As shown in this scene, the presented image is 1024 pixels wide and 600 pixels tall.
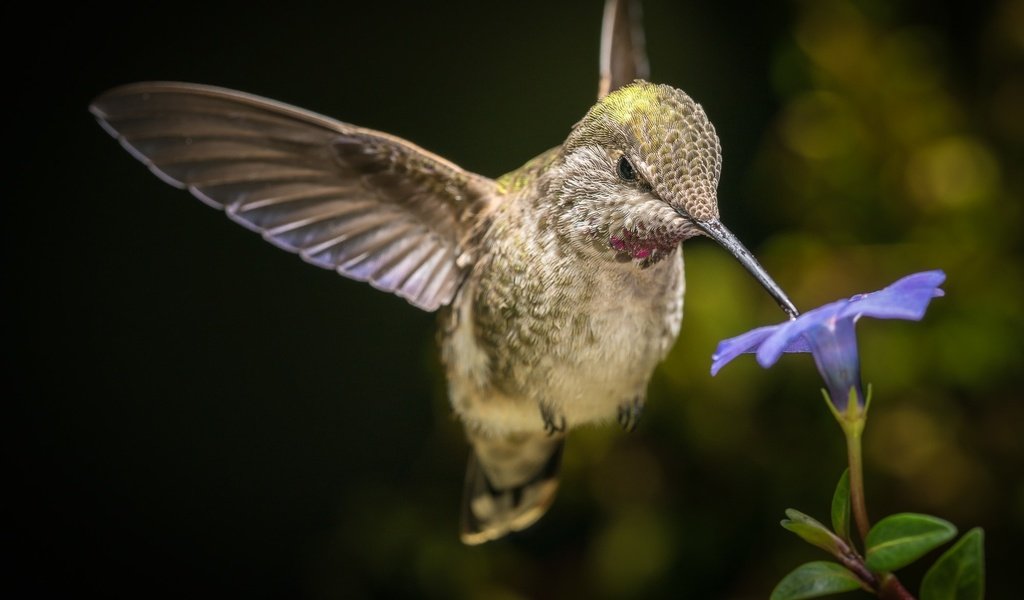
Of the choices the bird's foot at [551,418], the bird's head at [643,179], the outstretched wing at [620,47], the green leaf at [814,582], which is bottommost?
the green leaf at [814,582]

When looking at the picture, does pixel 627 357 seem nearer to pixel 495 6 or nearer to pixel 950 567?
pixel 950 567

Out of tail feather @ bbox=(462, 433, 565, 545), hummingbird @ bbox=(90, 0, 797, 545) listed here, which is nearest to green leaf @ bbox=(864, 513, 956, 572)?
hummingbird @ bbox=(90, 0, 797, 545)

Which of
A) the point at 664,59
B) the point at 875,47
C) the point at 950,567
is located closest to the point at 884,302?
the point at 950,567

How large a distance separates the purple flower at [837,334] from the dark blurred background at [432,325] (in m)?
1.20

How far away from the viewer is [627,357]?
1104 mm

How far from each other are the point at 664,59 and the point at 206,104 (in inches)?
73.5

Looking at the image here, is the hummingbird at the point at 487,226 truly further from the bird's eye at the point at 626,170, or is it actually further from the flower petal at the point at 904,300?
the flower petal at the point at 904,300

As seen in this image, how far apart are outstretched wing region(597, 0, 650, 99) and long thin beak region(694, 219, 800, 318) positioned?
0.54 meters

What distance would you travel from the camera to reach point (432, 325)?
2.90 metres

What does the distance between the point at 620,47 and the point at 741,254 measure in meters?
0.65

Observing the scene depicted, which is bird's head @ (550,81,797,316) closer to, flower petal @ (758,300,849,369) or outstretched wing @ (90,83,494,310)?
flower petal @ (758,300,849,369)

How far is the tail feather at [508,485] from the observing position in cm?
149

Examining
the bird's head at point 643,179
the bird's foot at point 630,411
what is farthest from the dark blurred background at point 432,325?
the bird's head at point 643,179

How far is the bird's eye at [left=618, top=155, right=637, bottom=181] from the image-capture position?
2.81 feet
